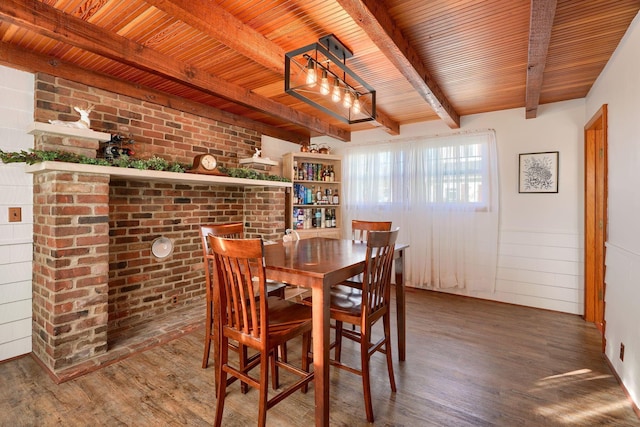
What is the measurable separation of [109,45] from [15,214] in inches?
57.2

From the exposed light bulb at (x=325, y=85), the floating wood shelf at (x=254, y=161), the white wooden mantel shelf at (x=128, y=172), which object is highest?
the exposed light bulb at (x=325, y=85)

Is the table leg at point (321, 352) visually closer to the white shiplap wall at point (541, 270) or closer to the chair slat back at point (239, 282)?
the chair slat back at point (239, 282)

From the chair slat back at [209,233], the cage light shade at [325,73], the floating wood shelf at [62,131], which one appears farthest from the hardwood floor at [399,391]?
the cage light shade at [325,73]

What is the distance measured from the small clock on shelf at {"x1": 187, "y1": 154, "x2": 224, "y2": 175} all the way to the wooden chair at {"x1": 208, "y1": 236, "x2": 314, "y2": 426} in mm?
1655

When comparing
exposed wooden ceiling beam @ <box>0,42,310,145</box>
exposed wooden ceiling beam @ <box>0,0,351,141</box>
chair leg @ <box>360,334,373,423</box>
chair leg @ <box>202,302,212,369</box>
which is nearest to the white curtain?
exposed wooden ceiling beam @ <box>0,42,310,145</box>

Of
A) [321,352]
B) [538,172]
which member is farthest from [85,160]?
[538,172]

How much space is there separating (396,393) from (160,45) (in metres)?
2.93

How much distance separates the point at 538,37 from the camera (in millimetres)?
1833

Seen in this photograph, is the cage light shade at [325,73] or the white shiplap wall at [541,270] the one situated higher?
the cage light shade at [325,73]

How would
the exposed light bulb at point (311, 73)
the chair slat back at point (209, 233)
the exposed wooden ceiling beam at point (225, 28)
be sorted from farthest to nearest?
the chair slat back at point (209, 233), the exposed light bulb at point (311, 73), the exposed wooden ceiling beam at point (225, 28)

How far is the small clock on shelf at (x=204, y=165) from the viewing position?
3.07 metres

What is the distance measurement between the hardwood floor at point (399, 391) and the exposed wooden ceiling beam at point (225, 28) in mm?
2251

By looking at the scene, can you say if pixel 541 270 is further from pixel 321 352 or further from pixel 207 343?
pixel 207 343

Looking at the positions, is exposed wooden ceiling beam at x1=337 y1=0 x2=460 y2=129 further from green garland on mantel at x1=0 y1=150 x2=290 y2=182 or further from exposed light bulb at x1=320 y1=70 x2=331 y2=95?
green garland on mantel at x1=0 y1=150 x2=290 y2=182
